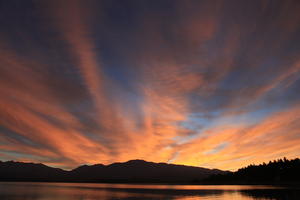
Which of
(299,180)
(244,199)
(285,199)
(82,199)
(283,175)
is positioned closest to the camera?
(285,199)

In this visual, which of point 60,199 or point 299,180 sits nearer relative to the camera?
point 60,199

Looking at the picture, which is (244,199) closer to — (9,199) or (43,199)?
(43,199)

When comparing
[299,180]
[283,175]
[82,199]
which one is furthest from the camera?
[283,175]

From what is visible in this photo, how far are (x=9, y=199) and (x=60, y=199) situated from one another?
12.7 m

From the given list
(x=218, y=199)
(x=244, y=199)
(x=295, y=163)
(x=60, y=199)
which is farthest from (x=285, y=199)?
(x=295, y=163)

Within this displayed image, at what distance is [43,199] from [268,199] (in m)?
59.2

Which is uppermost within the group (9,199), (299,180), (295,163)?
(295,163)

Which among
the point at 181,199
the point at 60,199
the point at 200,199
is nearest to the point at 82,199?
the point at 60,199

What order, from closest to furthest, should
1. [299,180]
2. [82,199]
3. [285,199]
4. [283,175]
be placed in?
[285,199] < [82,199] < [299,180] < [283,175]

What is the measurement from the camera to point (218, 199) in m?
65.6

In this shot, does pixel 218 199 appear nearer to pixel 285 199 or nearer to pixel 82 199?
pixel 285 199

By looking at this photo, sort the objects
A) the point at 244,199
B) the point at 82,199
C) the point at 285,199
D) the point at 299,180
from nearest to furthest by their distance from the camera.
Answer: the point at 285,199, the point at 244,199, the point at 82,199, the point at 299,180

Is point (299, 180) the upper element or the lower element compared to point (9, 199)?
upper

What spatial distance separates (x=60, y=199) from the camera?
71.1m
